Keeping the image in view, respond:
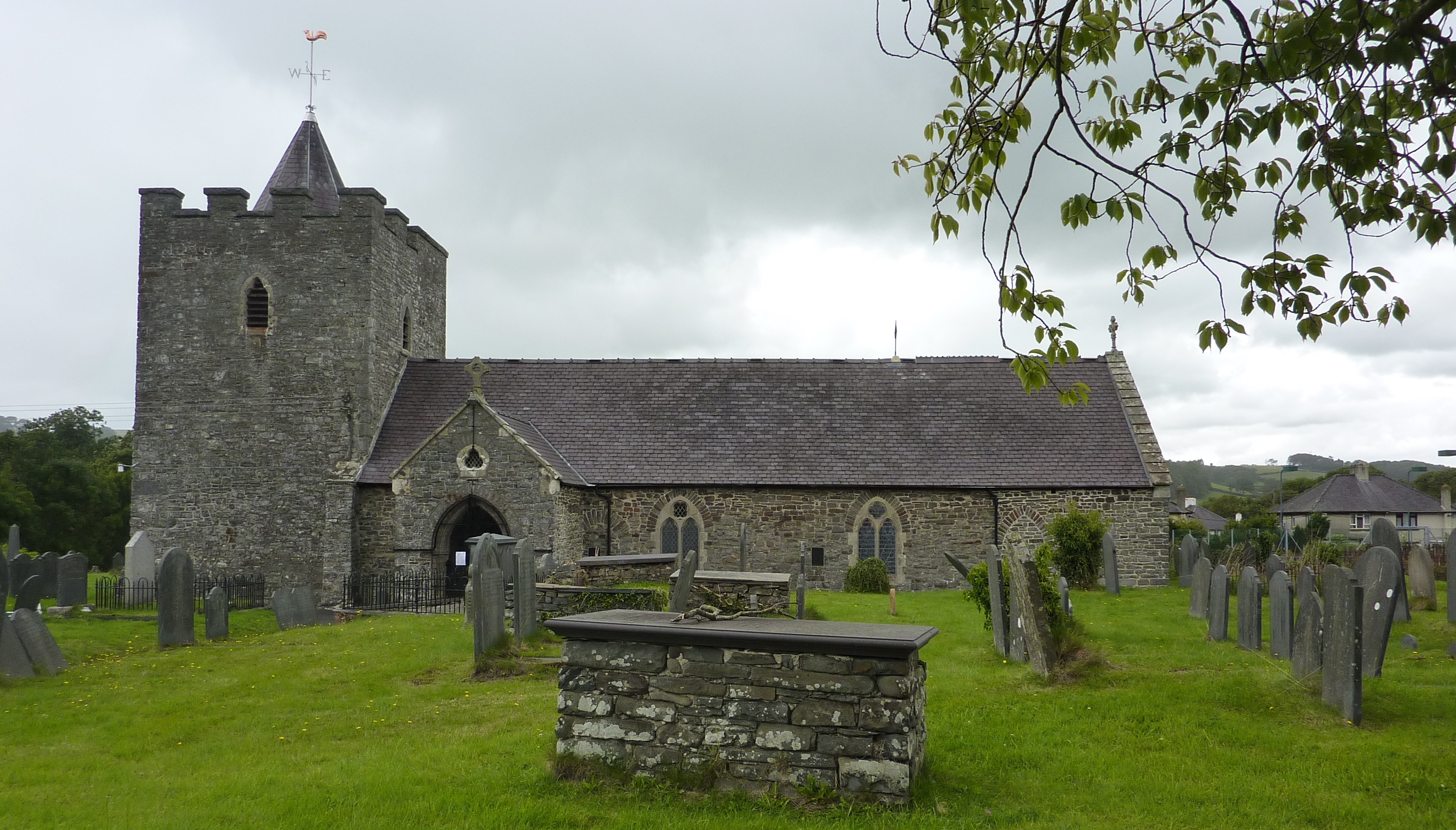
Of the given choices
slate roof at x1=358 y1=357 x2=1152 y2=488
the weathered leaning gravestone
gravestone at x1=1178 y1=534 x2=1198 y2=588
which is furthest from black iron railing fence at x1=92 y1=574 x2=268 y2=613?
the weathered leaning gravestone

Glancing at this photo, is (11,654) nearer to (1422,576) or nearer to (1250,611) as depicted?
(1250,611)

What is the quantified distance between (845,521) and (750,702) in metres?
15.8

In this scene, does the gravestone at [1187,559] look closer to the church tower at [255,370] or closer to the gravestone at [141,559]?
the church tower at [255,370]

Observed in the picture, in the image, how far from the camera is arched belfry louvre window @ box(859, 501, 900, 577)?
72.3ft

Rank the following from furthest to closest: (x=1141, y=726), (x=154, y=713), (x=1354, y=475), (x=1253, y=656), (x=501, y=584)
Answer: (x=1354, y=475) → (x=501, y=584) → (x=1253, y=656) → (x=154, y=713) → (x=1141, y=726)

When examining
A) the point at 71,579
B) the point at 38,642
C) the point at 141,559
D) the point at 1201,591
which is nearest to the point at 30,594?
the point at 71,579

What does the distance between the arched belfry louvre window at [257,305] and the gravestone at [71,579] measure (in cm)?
676

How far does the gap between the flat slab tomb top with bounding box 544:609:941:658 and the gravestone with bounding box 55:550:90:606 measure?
1714 centimetres

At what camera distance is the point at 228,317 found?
23.2 meters

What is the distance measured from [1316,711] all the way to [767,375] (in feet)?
59.4

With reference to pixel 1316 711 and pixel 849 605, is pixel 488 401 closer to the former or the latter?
pixel 849 605

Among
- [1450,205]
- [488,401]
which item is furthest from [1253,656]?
[488,401]

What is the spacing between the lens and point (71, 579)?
1909 centimetres

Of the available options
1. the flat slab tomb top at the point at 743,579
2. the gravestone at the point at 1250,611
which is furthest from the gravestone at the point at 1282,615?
the flat slab tomb top at the point at 743,579
